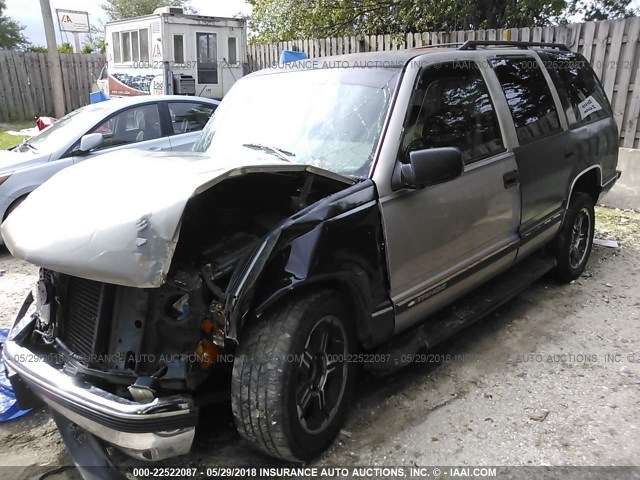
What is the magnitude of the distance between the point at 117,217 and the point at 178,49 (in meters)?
12.2

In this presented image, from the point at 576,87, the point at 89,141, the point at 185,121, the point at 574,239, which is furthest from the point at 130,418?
the point at 185,121

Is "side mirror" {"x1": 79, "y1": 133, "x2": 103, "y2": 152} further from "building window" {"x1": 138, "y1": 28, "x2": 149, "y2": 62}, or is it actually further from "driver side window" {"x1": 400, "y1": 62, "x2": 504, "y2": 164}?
"building window" {"x1": 138, "y1": 28, "x2": 149, "y2": 62}

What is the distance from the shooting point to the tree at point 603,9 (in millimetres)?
11425

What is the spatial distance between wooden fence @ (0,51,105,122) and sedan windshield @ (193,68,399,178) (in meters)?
16.3

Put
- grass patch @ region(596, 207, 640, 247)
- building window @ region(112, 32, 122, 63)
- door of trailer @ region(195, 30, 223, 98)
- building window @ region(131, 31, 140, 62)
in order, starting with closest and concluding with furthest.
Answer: grass patch @ region(596, 207, 640, 247)
door of trailer @ region(195, 30, 223, 98)
building window @ region(131, 31, 140, 62)
building window @ region(112, 32, 122, 63)

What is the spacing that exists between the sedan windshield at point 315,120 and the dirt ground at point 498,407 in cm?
145

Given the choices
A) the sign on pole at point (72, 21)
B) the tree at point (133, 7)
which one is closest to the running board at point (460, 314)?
the sign on pole at point (72, 21)

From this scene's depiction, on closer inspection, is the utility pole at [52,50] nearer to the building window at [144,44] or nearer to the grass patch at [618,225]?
the building window at [144,44]

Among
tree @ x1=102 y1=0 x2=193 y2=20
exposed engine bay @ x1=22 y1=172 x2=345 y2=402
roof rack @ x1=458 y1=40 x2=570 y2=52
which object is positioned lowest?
exposed engine bay @ x1=22 y1=172 x2=345 y2=402

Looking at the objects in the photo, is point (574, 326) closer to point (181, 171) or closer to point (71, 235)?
point (181, 171)

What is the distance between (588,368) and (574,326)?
648 millimetres

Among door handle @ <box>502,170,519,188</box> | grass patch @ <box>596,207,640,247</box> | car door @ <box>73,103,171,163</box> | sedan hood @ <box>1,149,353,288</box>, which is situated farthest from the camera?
car door @ <box>73,103,171,163</box>

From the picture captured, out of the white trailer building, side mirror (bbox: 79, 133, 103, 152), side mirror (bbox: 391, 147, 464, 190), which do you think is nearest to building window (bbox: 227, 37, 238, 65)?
the white trailer building

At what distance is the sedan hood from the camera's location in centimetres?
213
